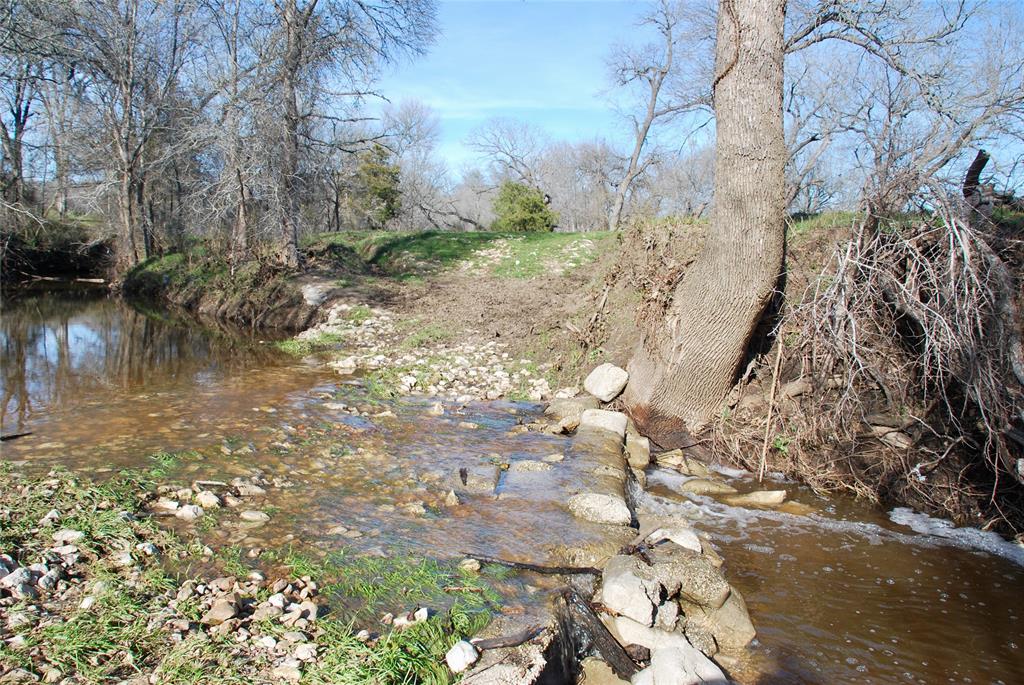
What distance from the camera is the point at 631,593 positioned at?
379cm

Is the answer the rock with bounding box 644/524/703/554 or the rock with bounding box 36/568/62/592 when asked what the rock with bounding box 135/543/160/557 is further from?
the rock with bounding box 644/524/703/554

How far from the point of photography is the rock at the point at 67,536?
3.83m

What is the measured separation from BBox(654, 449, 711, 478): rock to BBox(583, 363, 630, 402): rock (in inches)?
44.6

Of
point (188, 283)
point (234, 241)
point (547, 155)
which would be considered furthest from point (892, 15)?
point (547, 155)

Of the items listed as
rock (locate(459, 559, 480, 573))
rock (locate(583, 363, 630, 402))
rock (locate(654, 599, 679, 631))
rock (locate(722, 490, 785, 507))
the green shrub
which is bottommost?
rock (locate(722, 490, 785, 507))

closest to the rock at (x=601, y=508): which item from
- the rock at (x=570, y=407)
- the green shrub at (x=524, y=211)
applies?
the rock at (x=570, y=407)

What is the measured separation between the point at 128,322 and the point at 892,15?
17113 mm

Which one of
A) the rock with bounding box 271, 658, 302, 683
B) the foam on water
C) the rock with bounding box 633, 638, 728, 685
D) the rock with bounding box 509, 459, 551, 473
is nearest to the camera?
the rock with bounding box 271, 658, 302, 683

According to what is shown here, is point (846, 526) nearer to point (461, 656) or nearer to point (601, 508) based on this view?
point (601, 508)

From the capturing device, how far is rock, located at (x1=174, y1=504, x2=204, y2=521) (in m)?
4.41

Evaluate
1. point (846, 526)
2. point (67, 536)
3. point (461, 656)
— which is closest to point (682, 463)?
point (846, 526)

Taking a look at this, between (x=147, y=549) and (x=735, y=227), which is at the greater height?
(x=735, y=227)

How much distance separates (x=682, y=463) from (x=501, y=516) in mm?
2671

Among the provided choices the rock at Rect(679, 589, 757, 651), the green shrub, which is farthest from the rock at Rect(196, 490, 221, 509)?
the green shrub
